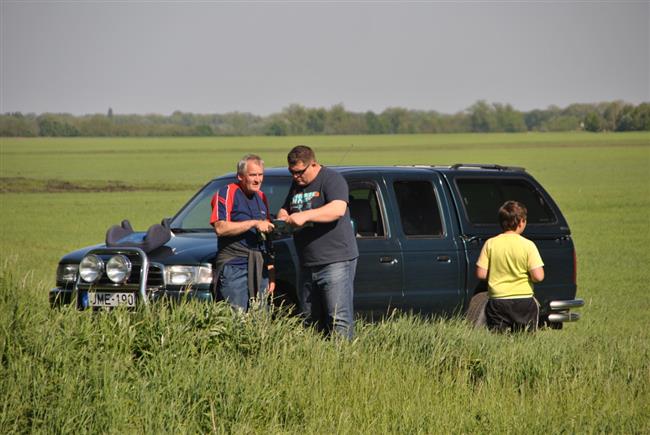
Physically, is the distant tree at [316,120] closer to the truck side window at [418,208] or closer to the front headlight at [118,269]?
the truck side window at [418,208]

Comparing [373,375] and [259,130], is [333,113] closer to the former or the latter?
[259,130]

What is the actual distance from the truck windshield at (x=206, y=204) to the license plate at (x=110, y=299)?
1.56 metres

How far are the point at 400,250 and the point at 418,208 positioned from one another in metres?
0.67

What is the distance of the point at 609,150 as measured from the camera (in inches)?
3888

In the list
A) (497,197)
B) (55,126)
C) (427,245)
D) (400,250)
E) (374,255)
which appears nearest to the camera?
(374,255)

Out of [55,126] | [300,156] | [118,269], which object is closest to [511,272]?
[300,156]

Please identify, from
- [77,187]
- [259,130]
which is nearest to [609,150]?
[77,187]

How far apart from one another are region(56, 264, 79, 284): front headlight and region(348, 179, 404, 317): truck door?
2.56 metres

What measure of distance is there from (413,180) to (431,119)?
151 m

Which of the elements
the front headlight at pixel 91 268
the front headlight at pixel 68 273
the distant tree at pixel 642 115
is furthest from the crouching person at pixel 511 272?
the distant tree at pixel 642 115

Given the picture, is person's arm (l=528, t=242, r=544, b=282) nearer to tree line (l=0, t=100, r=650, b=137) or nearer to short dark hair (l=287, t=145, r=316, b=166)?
short dark hair (l=287, t=145, r=316, b=166)

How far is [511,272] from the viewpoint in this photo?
32.4 feet

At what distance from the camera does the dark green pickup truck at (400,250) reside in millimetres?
10109

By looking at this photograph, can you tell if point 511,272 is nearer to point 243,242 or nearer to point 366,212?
point 366,212
